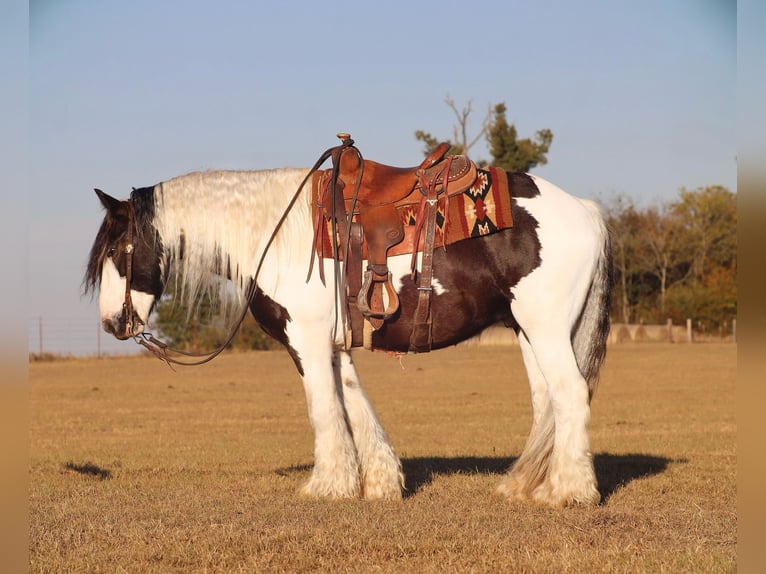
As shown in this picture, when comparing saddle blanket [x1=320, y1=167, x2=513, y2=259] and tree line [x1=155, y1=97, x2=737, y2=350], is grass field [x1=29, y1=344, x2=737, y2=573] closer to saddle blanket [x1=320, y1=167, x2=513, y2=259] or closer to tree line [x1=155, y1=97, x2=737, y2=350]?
saddle blanket [x1=320, y1=167, x2=513, y2=259]

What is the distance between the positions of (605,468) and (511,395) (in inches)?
490

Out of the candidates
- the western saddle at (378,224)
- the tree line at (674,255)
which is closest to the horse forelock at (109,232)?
the western saddle at (378,224)

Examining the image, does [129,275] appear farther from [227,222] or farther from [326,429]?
[326,429]

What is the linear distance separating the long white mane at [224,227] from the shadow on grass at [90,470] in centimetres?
277

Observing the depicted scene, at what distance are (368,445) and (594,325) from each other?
82.4 inches

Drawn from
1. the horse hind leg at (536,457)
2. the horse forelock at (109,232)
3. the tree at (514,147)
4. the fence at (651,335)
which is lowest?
the fence at (651,335)

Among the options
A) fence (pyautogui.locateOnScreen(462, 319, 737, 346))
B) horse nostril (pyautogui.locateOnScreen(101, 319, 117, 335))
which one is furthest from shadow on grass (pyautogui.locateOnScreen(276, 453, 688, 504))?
fence (pyautogui.locateOnScreen(462, 319, 737, 346))

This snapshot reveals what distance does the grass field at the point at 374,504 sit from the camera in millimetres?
5061

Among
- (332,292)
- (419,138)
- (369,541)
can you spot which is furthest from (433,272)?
(419,138)

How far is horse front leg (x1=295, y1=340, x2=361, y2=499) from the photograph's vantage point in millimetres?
7059

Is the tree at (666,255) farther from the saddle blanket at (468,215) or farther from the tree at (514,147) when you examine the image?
the saddle blanket at (468,215)

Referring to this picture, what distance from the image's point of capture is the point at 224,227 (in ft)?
24.1

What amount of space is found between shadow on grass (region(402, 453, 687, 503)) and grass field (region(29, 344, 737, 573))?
31mm


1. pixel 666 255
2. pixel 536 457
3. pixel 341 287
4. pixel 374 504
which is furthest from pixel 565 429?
pixel 666 255
